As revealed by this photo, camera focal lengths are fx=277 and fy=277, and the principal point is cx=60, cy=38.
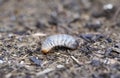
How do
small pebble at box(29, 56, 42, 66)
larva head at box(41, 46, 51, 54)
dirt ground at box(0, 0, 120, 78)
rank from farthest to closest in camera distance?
1. larva head at box(41, 46, 51, 54)
2. small pebble at box(29, 56, 42, 66)
3. dirt ground at box(0, 0, 120, 78)

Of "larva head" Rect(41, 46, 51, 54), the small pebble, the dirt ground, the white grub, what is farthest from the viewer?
the white grub

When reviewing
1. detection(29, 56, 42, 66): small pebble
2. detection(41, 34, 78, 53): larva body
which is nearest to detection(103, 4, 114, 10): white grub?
detection(41, 34, 78, 53): larva body

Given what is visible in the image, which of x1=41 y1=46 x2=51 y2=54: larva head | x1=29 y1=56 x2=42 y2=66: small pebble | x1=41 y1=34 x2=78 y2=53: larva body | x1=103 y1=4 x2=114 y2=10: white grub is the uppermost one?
x1=103 y1=4 x2=114 y2=10: white grub

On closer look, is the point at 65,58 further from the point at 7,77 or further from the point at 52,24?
the point at 52,24

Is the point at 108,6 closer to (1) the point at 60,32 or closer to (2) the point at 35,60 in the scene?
(1) the point at 60,32

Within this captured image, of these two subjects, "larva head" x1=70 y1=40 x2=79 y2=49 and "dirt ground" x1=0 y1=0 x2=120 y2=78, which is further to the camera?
"larva head" x1=70 y1=40 x2=79 y2=49

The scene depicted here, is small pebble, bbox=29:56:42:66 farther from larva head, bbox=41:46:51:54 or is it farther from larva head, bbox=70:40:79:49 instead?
larva head, bbox=70:40:79:49

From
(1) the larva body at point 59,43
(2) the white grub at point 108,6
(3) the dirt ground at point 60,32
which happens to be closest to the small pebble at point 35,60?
(3) the dirt ground at point 60,32

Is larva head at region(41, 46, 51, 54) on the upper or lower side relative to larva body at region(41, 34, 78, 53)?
lower
